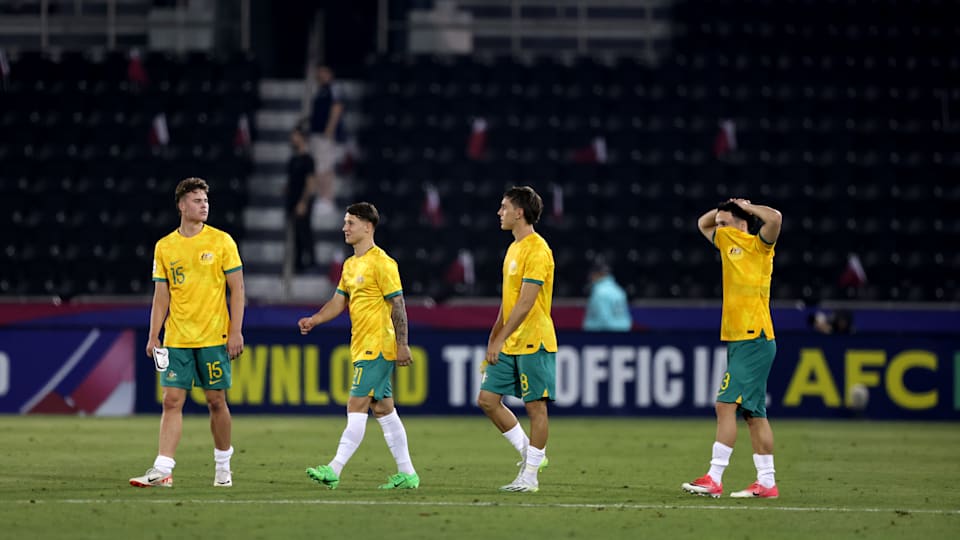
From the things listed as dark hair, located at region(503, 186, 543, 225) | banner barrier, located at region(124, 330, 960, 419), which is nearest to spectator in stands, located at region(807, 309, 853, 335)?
banner barrier, located at region(124, 330, 960, 419)

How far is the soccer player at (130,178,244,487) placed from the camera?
10328 mm

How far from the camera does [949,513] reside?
9625 mm

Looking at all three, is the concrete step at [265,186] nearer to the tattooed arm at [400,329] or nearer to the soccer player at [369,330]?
the soccer player at [369,330]

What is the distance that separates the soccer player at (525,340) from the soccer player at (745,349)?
1.19 meters

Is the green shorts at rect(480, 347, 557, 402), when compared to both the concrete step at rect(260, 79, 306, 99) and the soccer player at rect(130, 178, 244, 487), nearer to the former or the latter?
the soccer player at rect(130, 178, 244, 487)

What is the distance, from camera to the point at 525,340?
34.4ft

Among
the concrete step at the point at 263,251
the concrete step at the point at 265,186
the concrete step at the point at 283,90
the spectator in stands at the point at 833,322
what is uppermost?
the concrete step at the point at 283,90

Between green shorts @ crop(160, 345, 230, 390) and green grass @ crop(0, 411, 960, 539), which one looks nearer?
green grass @ crop(0, 411, 960, 539)

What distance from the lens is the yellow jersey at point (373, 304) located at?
10.4 m

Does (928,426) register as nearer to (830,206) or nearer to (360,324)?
(830,206)

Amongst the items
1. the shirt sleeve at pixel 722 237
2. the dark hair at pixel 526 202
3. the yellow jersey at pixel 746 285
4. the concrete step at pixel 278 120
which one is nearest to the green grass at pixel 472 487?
the yellow jersey at pixel 746 285

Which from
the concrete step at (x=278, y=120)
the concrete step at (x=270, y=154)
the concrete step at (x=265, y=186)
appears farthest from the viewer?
the concrete step at (x=278, y=120)

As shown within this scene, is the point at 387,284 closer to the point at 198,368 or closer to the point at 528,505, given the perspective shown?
the point at 198,368

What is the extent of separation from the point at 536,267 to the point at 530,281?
0.35 ft
